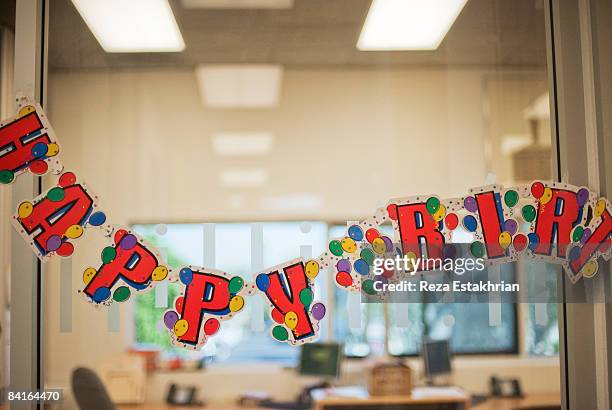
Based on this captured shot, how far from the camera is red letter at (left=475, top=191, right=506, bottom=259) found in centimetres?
169

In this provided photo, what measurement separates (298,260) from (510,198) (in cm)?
60

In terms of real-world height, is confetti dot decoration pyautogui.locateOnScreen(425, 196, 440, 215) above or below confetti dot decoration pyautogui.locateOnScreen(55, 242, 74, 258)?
above

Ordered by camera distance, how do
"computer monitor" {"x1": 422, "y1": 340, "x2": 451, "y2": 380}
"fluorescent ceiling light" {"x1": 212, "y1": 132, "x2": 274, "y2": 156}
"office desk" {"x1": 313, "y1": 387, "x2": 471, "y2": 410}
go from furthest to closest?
1. "fluorescent ceiling light" {"x1": 212, "y1": 132, "x2": 274, "y2": 156}
2. "computer monitor" {"x1": 422, "y1": 340, "x2": 451, "y2": 380}
3. "office desk" {"x1": 313, "y1": 387, "x2": 471, "y2": 410}

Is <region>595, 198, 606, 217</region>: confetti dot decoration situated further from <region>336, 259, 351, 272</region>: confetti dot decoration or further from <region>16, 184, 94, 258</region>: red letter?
<region>16, 184, 94, 258</region>: red letter

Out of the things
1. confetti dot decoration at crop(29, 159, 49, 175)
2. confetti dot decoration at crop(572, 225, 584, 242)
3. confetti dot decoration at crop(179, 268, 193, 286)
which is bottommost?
confetti dot decoration at crop(179, 268, 193, 286)

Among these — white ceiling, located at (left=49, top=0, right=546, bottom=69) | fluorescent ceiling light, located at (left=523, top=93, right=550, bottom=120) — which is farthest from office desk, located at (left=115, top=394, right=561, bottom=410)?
white ceiling, located at (left=49, top=0, right=546, bottom=69)

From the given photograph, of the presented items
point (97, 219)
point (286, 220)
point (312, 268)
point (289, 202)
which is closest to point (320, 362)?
point (289, 202)

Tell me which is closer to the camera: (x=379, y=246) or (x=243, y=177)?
(x=379, y=246)

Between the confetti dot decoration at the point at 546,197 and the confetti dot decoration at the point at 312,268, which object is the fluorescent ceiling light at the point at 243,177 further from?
the confetti dot decoration at the point at 546,197

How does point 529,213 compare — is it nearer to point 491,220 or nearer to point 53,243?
point 491,220

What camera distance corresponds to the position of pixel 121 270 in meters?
1.63

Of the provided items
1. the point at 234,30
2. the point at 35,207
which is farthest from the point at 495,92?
the point at 35,207

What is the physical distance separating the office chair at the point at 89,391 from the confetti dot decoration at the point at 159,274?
331mm

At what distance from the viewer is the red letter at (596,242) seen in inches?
66.3
